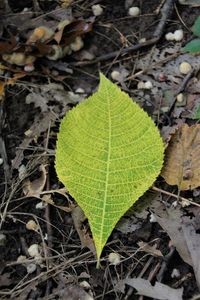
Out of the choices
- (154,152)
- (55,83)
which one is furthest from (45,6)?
(154,152)

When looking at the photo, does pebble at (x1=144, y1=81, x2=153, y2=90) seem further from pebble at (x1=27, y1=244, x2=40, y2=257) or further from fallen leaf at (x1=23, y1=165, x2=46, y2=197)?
pebble at (x1=27, y1=244, x2=40, y2=257)

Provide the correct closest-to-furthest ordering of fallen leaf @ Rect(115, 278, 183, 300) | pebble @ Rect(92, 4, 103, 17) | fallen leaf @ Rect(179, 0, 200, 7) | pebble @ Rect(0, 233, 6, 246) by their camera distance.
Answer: fallen leaf @ Rect(115, 278, 183, 300) < pebble @ Rect(0, 233, 6, 246) < fallen leaf @ Rect(179, 0, 200, 7) < pebble @ Rect(92, 4, 103, 17)

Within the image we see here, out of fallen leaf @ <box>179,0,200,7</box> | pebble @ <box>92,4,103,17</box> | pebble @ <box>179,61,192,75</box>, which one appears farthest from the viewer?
pebble @ <box>92,4,103,17</box>

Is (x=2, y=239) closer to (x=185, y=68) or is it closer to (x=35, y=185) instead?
(x=35, y=185)

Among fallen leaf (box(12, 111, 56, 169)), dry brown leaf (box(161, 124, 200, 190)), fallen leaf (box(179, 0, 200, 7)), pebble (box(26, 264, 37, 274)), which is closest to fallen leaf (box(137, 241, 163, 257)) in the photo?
dry brown leaf (box(161, 124, 200, 190))

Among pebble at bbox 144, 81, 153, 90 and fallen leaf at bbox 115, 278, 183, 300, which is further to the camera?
pebble at bbox 144, 81, 153, 90

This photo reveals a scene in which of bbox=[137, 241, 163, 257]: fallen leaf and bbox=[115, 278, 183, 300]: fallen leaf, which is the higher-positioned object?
bbox=[137, 241, 163, 257]: fallen leaf

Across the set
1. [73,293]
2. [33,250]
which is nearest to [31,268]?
[33,250]
